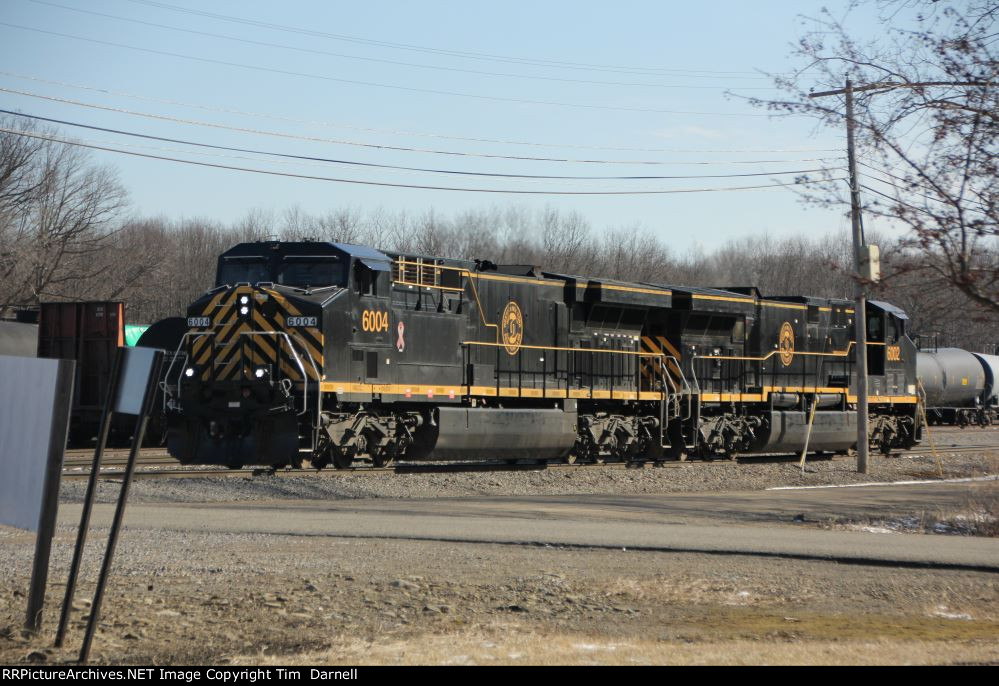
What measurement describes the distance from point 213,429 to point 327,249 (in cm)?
358

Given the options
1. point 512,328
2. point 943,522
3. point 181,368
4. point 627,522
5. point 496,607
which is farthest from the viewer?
point 512,328

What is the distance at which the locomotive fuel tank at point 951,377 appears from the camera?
44.0 m

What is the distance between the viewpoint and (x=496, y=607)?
892 centimetres

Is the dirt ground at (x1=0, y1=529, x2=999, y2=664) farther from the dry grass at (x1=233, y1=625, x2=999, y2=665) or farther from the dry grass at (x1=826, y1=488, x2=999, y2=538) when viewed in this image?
the dry grass at (x1=826, y1=488, x2=999, y2=538)

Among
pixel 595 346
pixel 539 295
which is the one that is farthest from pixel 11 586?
pixel 595 346

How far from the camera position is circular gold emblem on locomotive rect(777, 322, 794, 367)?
28312 mm

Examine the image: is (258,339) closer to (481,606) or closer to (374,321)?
(374,321)

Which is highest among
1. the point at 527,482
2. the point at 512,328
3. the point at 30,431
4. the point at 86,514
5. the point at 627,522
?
the point at 512,328

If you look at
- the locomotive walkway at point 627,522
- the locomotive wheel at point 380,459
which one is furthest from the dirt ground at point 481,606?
the locomotive wheel at point 380,459

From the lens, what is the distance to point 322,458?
64.0 ft

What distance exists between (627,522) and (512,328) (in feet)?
28.0

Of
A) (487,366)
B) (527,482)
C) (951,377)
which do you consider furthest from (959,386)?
(527,482)

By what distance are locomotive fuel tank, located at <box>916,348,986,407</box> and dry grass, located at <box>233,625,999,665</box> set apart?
125 ft
